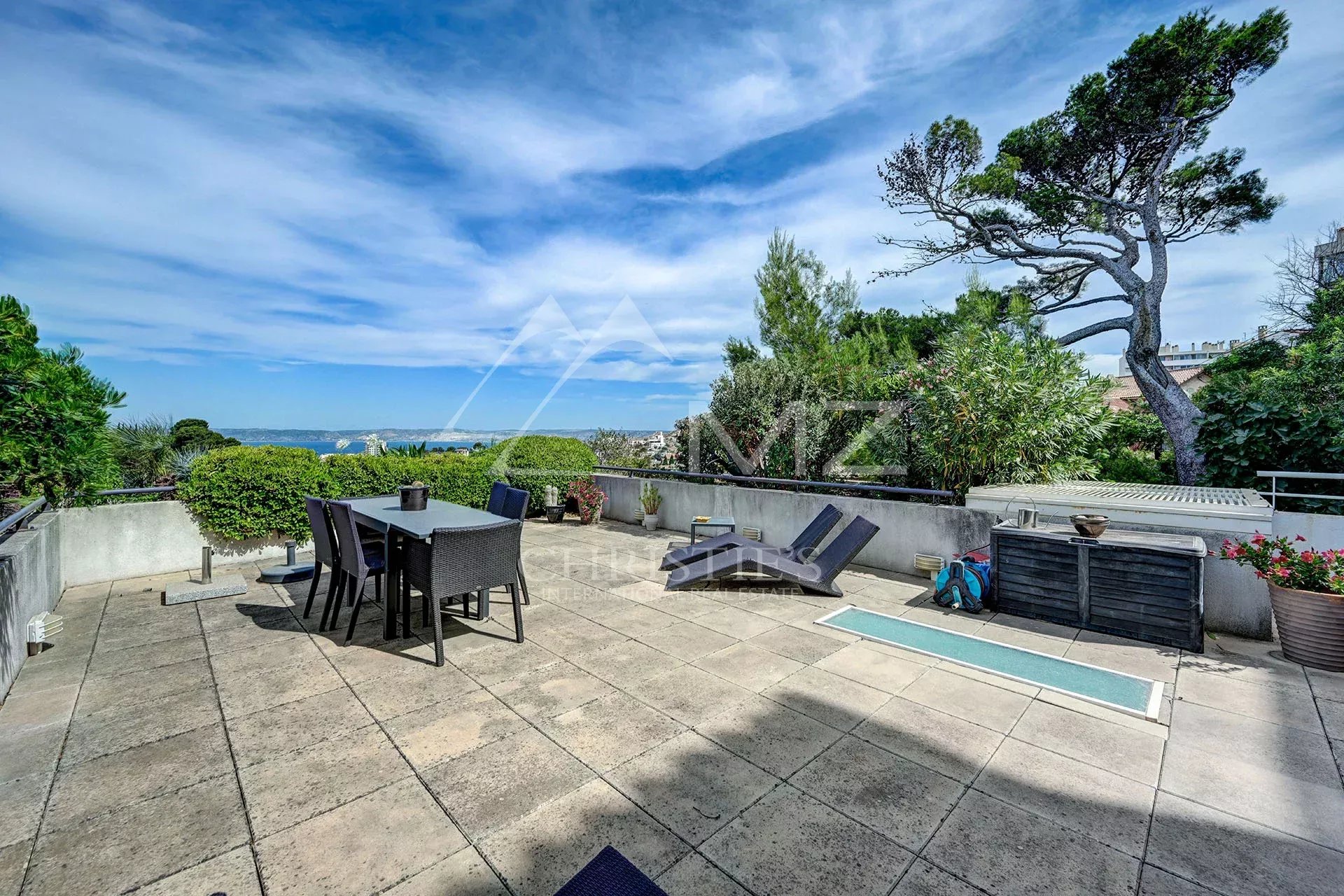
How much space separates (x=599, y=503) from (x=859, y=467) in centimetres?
413

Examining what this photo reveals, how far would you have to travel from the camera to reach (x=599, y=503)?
29.5 feet

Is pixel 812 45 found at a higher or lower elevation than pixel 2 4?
higher

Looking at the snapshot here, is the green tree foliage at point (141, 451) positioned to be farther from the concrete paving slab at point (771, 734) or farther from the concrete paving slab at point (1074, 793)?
the concrete paving slab at point (1074, 793)

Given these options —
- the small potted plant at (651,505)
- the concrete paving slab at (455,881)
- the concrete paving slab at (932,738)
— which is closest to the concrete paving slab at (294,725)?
the concrete paving slab at (455,881)

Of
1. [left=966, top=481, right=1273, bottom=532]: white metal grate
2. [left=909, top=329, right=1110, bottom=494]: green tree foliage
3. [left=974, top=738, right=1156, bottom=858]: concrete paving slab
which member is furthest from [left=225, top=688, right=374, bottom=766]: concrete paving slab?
[left=909, top=329, right=1110, bottom=494]: green tree foliage

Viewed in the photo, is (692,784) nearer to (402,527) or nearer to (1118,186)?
(402,527)

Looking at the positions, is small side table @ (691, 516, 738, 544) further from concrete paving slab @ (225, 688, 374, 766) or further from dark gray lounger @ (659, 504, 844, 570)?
concrete paving slab @ (225, 688, 374, 766)

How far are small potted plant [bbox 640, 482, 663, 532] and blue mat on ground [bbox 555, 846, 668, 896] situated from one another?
23.5ft

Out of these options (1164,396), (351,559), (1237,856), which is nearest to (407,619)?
(351,559)

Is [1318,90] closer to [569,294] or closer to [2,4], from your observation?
[569,294]

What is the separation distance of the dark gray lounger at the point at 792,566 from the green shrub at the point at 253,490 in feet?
14.5

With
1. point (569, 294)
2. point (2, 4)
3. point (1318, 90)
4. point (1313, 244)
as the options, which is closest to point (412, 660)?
point (2, 4)

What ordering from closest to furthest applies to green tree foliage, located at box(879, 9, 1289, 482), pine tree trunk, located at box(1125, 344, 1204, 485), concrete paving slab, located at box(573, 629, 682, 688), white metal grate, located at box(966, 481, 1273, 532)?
concrete paving slab, located at box(573, 629, 682, 688)
white metal grate, located at box(966, 481, 1273, 532)
green tree foliage, located at box(879, 9, 1289, 482)
pine tree trunk, located at box(1125, 344, 1204, 485)

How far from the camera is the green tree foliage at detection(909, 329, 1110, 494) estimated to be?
578 cm
